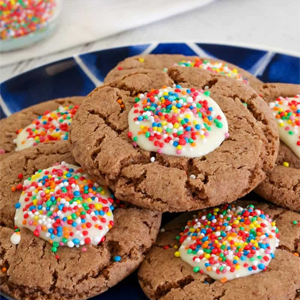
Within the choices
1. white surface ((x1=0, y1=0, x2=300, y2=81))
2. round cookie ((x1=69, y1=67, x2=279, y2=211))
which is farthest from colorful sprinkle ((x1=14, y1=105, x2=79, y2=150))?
white surface ((x1=0, y1=0, x2=300, y2=81))

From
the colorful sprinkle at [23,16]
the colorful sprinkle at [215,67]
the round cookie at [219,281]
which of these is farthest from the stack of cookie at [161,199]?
the colorful sprinkle at [23,16]

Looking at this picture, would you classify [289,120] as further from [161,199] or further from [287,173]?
[161,199]

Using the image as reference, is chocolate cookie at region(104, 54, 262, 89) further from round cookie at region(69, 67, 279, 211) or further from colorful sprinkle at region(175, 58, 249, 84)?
round cookie at region(69, 67, 279, 211)

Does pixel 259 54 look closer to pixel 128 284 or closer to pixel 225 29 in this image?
pixel 225 29

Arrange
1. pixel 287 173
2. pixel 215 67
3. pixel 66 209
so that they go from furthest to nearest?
pixel 215 67, pixel 287 173, pixel 66 209

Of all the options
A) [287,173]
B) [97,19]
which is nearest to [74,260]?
[287,173]
